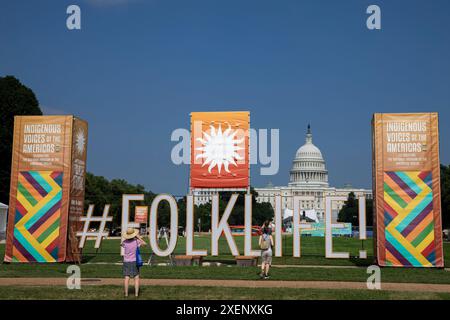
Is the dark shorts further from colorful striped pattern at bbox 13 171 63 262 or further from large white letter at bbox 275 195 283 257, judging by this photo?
colorful striped pattern at bbox 13 171 63 262

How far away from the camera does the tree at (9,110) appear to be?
187 feet

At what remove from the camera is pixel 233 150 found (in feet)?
85.0

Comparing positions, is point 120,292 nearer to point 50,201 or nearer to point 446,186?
point 50,201

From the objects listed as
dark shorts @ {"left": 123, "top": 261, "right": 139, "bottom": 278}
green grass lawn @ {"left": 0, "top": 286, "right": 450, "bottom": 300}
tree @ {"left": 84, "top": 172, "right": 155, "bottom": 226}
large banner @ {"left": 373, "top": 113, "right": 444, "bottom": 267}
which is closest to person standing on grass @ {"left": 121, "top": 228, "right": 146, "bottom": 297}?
dark shorts @ {"left": 123, "top": 261, "right": 139, "bottom": 278}

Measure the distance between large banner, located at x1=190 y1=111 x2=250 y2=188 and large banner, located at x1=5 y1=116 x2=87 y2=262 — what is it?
17.7 ft

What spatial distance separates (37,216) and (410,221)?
15785 mm

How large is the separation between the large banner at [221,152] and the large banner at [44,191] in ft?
17.7

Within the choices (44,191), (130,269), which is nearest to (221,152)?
(44,191)

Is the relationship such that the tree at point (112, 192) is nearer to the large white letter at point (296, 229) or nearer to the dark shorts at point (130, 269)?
the large white letter at point (296, 229)

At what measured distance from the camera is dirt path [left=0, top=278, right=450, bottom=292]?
17.3 meters

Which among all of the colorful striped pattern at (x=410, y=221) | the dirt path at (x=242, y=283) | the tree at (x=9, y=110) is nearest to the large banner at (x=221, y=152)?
the colorful striped pattern at (x=410, y=221)

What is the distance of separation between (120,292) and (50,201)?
11.4 m

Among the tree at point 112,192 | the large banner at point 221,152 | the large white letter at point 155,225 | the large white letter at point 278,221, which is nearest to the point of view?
the large white letter at point 155,225

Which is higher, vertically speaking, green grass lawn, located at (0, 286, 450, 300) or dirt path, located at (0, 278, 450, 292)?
green grass lawn, located at (0, 286, 450, 300)
